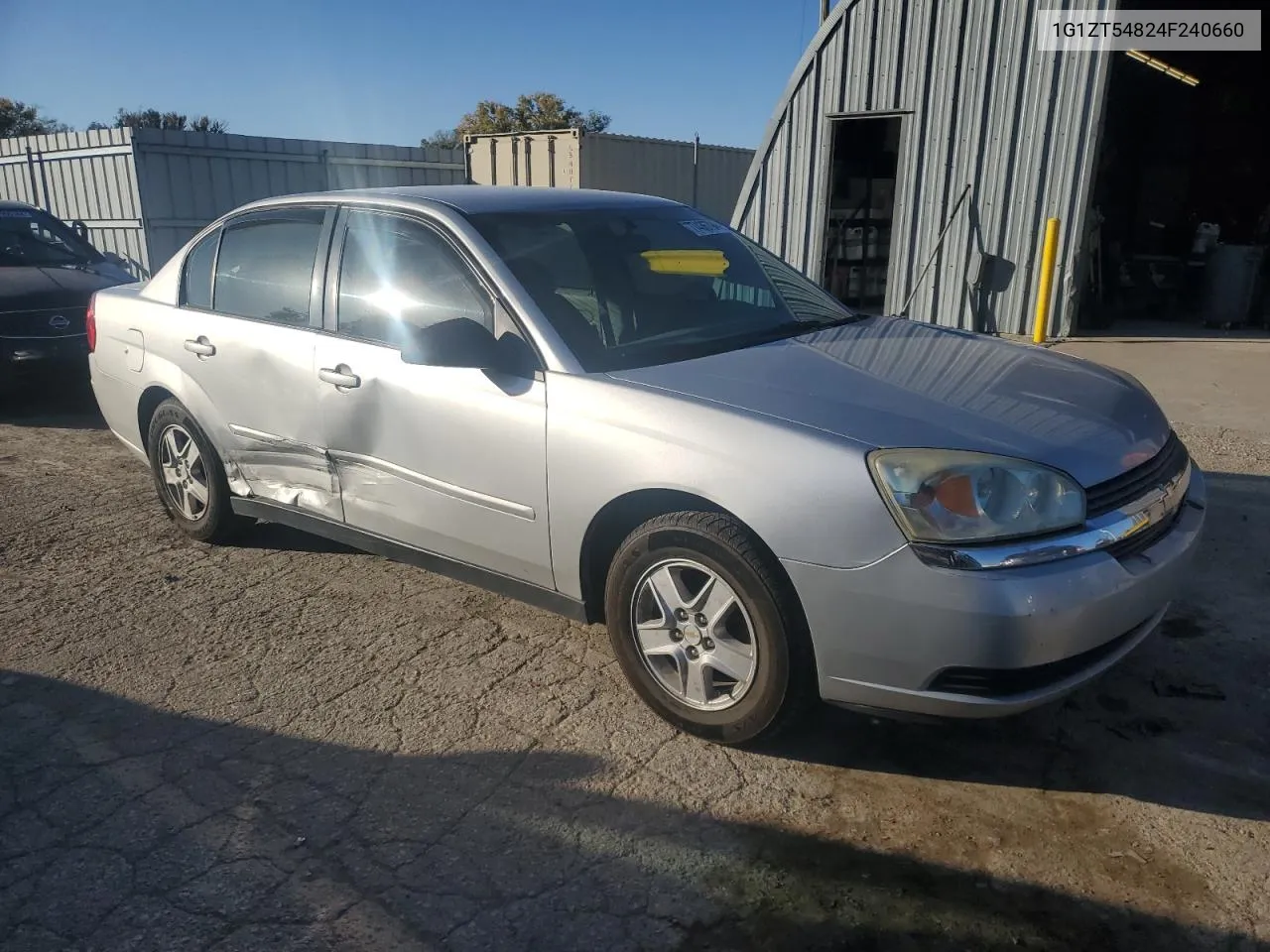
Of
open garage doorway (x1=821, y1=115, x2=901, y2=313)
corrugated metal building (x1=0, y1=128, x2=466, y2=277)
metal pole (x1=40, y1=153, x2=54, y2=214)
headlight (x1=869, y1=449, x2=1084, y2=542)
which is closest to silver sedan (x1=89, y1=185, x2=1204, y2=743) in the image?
headlight (x1=869, y1=449, x2=1084, y2=542)

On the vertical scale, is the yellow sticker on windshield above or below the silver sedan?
above

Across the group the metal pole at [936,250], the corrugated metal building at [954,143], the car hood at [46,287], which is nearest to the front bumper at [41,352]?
the car hood at [46,287]

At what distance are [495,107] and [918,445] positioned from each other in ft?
168

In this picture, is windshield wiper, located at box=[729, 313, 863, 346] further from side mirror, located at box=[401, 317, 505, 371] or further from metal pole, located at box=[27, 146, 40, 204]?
metal pole, located at box=[27, 146, 40, 204]

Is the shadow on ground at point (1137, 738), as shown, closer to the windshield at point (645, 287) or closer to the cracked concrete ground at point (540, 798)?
the cracked concrete ground at point (540, 798)

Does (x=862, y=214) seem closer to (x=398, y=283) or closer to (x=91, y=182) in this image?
(x=398, y=283)

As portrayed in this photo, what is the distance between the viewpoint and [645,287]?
11.9 feet

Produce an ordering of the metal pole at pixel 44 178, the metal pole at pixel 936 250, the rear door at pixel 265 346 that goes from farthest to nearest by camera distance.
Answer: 1. the metal pole at pixel 44 178
2. the metal pole at pixel 936 250
3. the rear door at pixel 265 346

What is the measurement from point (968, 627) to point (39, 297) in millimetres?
7952

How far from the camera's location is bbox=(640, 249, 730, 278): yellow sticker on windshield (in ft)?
12.3

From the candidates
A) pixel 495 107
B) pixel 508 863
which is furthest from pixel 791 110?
pixel 495 107

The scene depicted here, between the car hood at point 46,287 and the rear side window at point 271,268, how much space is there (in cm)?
421

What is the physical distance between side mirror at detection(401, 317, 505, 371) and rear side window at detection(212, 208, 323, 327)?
1036 mm

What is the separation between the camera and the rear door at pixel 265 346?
12.9 ft
